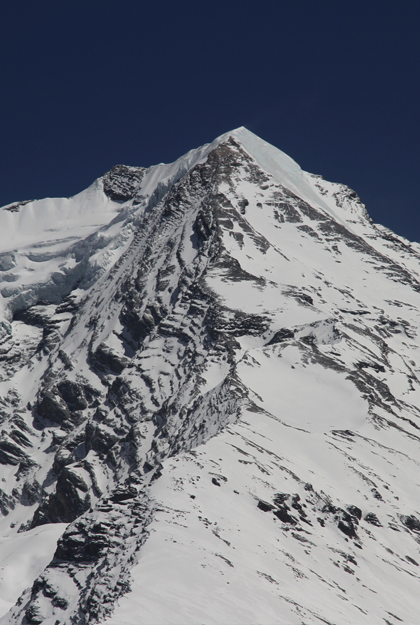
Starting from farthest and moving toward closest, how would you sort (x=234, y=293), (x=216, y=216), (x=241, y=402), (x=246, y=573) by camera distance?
(x=216, y=216) → (x=234, y=293) → (x=241, y=402) → (x=246, y=573)

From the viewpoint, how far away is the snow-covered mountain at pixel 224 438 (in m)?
44.2

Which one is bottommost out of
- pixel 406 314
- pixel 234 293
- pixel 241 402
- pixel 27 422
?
pixel 27 422

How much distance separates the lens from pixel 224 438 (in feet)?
235

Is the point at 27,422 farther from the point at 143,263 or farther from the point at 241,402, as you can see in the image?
the point at 241,402

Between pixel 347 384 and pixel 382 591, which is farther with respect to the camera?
pixel 347 384

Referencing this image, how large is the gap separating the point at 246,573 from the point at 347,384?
2406 inches

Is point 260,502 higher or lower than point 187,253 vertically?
lower

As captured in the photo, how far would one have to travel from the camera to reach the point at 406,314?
165m

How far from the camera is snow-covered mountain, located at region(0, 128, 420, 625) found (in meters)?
44.2

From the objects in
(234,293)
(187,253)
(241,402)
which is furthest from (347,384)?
(187,253)

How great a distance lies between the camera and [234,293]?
140 metres

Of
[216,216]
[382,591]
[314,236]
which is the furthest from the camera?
[314,236]

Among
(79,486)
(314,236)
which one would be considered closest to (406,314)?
(314,236)

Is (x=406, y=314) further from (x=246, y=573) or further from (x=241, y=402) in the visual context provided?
(x=246, y=573)
